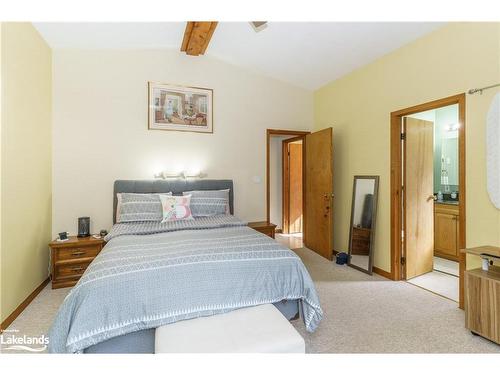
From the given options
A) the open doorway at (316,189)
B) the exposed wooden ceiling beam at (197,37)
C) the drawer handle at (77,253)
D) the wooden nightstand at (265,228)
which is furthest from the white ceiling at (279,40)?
the drawer handle at (77,253)

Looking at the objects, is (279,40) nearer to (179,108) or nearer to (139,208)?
(179,108)

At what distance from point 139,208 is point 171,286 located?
1.77 m

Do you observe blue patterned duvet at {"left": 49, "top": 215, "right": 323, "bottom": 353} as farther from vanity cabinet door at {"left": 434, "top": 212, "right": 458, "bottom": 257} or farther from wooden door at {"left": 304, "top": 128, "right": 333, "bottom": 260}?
vanity cabinet door at {"left": 434, "top": 212, "right": 458, "bottom": 257}


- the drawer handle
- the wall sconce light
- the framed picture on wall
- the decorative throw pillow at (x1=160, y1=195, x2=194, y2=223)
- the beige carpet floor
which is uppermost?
the framed picture on wall

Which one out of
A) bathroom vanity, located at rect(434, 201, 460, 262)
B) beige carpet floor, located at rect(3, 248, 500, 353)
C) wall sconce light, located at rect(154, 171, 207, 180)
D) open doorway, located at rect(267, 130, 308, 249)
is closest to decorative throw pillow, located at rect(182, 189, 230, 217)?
wall sconce light, located at rect(154, 171, 207, 180)

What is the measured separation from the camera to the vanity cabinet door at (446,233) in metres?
3.84

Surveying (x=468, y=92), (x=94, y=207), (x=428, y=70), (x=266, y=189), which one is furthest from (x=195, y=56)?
(x=468, y=92)

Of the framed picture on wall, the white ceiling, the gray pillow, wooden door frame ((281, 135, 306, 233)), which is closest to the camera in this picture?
the white ceiling

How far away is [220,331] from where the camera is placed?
1.58 meters

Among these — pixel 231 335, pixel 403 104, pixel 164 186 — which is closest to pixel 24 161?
pixel 164 186

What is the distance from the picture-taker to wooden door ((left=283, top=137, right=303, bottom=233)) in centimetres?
579

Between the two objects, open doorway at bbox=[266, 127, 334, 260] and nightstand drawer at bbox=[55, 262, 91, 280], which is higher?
open doorway at bbox=[266, 127, 334, 260]

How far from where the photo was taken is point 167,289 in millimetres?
1745

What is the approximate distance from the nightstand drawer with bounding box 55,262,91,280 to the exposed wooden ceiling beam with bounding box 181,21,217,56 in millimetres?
3030
